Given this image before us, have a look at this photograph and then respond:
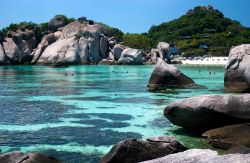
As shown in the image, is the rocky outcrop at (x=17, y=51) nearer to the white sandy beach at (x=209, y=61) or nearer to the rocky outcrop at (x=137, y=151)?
the white sandy beach at (x=209, y=61)

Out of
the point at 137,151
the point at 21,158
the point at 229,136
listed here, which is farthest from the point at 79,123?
the point at 21,158

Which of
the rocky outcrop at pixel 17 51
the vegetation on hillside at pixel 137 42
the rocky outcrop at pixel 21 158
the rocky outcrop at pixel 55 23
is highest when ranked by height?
the rocky outcrop at pixel 55 23

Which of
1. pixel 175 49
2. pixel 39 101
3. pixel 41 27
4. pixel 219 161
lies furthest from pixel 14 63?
pixel 219 161

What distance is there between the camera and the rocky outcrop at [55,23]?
105062 mm

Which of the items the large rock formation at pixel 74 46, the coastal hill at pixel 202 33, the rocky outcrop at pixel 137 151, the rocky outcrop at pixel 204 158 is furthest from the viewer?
the coastal hill at pixel 202 33

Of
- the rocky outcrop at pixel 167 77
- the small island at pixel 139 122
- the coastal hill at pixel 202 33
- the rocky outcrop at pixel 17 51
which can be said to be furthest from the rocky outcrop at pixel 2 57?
the rocky outcrop at pixel 167 77

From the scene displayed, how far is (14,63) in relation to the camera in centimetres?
9269

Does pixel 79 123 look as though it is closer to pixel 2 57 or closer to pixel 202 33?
pixel 2 57

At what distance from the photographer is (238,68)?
29.4m

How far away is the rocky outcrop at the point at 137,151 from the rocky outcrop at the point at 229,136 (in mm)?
3056

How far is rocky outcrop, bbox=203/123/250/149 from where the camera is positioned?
12.6 metres

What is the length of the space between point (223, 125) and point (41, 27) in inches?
3757

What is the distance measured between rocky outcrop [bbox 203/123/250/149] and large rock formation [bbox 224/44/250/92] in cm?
1554

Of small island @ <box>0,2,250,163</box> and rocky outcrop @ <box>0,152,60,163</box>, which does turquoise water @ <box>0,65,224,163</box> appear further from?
rocky outcrop @ <box>0,152,60,163</box>
